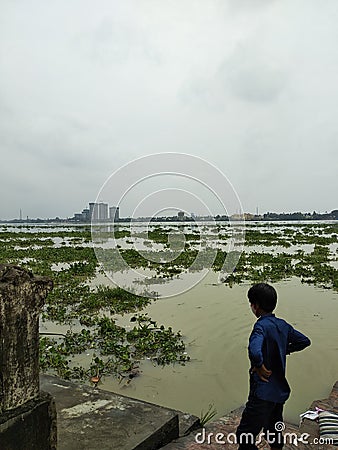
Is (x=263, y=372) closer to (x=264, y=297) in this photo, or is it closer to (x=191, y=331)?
(x=264, y=297)

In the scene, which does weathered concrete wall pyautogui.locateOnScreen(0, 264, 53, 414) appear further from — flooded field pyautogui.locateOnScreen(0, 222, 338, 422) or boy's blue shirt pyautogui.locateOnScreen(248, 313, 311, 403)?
flooded field pyautogui.locateOnScreen(0, 222, 338, 422)

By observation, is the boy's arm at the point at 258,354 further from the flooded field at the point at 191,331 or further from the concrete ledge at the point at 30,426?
the flooded field at the point at 191,331

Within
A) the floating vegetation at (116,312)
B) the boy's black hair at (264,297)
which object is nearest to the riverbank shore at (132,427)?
the boy's black hair at (264,297)

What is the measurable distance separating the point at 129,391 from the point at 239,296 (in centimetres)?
490

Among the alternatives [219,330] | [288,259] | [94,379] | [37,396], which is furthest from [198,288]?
[37,396]

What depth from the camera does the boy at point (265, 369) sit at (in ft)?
7.68

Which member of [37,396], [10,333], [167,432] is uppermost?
[10,333]

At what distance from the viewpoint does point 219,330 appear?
20.1 feet

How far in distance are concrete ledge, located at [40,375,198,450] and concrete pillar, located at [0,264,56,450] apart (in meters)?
0.63

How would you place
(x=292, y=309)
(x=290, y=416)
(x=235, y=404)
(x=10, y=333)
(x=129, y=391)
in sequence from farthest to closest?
(x=292, y=309), (x=129, y=391), (x=235, y=404), (x=290, y=416), (x=10, y=333)

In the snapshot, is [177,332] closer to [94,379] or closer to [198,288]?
[94,379]

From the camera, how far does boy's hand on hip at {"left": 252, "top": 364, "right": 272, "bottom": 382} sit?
2285 mm

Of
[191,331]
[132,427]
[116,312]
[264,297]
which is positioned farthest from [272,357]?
[116,312]

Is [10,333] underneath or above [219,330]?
above
